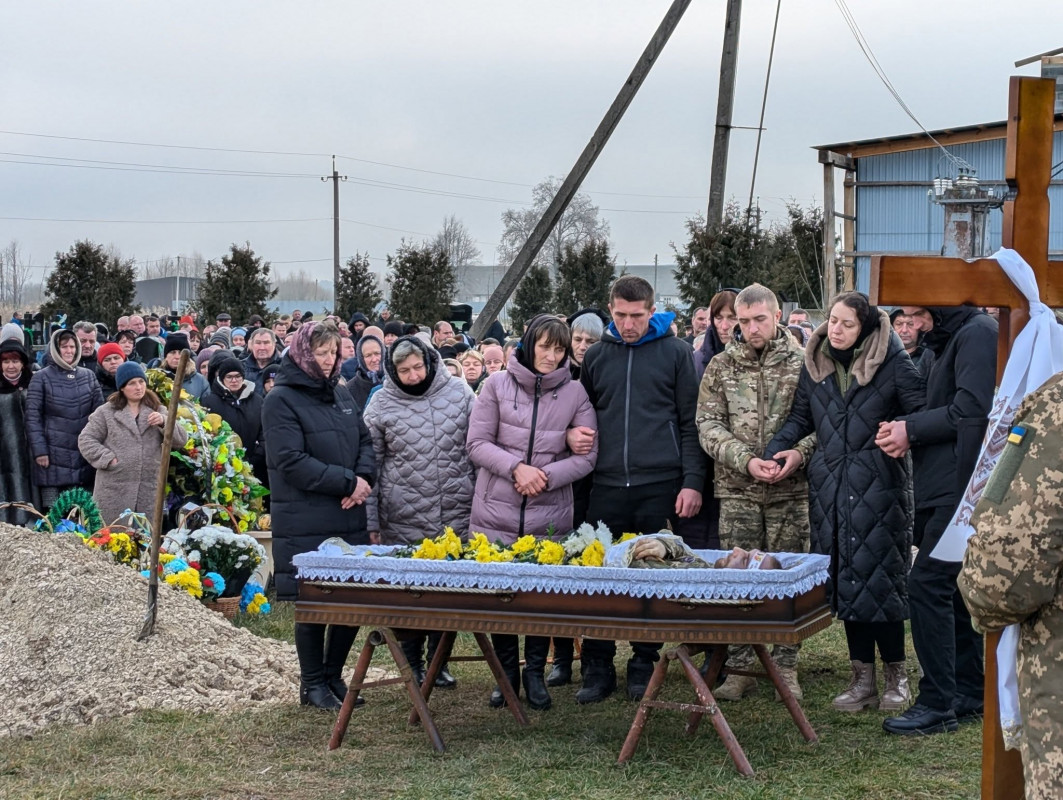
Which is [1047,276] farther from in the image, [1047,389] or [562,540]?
[562,540]

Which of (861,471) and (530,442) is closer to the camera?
(861,471)

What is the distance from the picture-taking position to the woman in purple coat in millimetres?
6504

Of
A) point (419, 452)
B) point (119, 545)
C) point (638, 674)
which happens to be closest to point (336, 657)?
point (419, 452)

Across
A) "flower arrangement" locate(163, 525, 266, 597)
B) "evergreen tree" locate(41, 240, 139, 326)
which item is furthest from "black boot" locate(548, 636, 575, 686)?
"evergreen tree" locate(41, 240, 139, 326)

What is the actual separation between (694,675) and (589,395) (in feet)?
6.33

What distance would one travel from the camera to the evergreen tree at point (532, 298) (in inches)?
1303

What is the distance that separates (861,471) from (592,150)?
410 inches

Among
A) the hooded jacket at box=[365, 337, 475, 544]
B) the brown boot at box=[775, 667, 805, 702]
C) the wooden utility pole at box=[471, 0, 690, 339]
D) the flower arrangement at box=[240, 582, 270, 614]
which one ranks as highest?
the wooden utility pole at box=[471, 0, 690, 339]

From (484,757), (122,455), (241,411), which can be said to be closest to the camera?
(484,757)

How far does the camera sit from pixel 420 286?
2644 centimetres

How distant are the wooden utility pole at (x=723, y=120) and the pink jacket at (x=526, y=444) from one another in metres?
9.54

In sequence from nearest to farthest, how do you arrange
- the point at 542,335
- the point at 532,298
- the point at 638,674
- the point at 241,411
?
the point at 542,335
the point at 638,674
the point at 241,411
the point at 532,298

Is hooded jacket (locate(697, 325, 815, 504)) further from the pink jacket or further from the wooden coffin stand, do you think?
the wooden coffin stand

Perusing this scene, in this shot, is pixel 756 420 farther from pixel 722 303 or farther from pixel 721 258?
pixel 721 258
